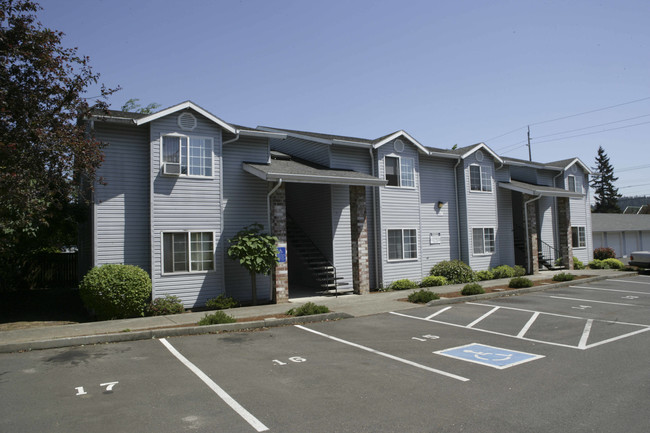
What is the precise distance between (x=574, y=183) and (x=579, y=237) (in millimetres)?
3434

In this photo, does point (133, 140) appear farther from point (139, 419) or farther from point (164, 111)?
point (139, 419)

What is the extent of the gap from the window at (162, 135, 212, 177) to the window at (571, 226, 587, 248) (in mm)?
23381

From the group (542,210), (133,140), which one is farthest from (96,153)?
(542,210)

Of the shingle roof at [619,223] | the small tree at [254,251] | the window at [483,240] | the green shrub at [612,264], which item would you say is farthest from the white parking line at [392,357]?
the shingle roof at [619,223]

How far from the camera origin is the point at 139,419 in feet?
17.8

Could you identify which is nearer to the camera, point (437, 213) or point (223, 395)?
point (223, 395)

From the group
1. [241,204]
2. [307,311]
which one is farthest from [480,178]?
[307,311]

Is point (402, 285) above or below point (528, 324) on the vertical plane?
above

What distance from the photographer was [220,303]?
14.0 m

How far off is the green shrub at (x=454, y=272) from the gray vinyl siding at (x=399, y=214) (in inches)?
41.6

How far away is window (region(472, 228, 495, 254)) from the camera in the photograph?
22.3 meters

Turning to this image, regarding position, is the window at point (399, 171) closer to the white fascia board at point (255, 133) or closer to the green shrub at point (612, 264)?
the white fascia board at point (255, 133)

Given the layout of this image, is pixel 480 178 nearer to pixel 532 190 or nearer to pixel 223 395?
pixel 532 190

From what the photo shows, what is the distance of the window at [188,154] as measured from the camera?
14.2 metres
